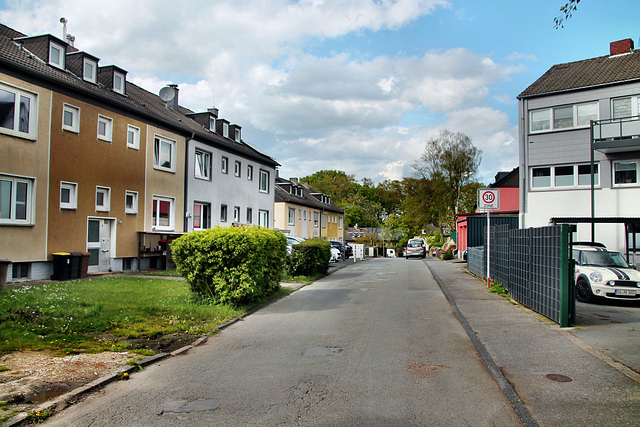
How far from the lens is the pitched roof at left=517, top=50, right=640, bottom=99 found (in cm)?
2256

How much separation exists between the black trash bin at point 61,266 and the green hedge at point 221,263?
668 cm

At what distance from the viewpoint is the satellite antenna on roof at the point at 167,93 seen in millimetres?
27734

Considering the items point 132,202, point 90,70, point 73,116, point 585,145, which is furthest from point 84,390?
point 585,145

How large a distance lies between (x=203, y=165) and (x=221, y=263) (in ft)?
53.2

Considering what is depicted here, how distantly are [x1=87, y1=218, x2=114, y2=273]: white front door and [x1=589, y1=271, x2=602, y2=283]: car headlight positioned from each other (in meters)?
16.4

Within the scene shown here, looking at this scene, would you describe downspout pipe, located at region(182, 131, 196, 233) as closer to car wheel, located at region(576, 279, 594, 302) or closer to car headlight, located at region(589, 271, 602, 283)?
car wheel, located at region(576, 279, 594, 302)

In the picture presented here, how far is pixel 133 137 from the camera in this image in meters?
19.8

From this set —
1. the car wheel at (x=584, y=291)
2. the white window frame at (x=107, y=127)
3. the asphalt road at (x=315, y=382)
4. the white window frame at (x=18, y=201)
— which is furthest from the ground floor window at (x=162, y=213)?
the car wheel at (x=584, y=291)

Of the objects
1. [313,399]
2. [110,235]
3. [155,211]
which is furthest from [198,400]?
[155,211]

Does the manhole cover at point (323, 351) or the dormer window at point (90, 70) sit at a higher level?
the dormer window at point (90, 70)

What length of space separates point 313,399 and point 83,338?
4.23 metres

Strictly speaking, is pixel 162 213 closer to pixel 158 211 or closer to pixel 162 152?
pixel 158 211

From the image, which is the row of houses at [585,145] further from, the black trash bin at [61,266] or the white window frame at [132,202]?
the black trash bin at [61,266]

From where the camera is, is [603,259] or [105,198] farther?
[105,198]
